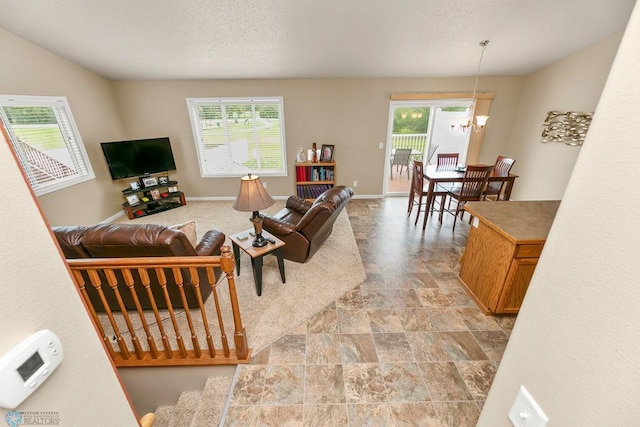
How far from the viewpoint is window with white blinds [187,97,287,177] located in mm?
5027

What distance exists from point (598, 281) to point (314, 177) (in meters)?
4.82

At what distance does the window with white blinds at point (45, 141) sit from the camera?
11.0 ft

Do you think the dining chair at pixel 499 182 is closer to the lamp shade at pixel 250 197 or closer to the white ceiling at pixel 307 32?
the white ceiling at pixel 307 32

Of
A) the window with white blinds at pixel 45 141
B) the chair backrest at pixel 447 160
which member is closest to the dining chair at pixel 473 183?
the chair backrest at pixel 447 160

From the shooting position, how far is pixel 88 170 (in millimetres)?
4301

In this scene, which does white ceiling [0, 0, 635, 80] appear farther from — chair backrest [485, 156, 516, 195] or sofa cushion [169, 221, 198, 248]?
sofa cushion [169, 221, 198, 248]

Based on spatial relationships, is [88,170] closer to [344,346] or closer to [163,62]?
[163,62]

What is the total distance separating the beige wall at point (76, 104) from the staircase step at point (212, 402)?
3.77 metres

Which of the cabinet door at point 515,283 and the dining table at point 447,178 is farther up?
the dining table at point 447,178

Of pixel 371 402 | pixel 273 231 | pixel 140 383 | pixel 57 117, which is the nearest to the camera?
pixel 371 402

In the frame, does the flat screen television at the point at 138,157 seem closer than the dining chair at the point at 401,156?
Yes

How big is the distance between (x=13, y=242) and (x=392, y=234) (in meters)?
3.95

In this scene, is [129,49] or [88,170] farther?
[88,170]

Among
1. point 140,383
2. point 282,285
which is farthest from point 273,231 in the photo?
point 140,383
